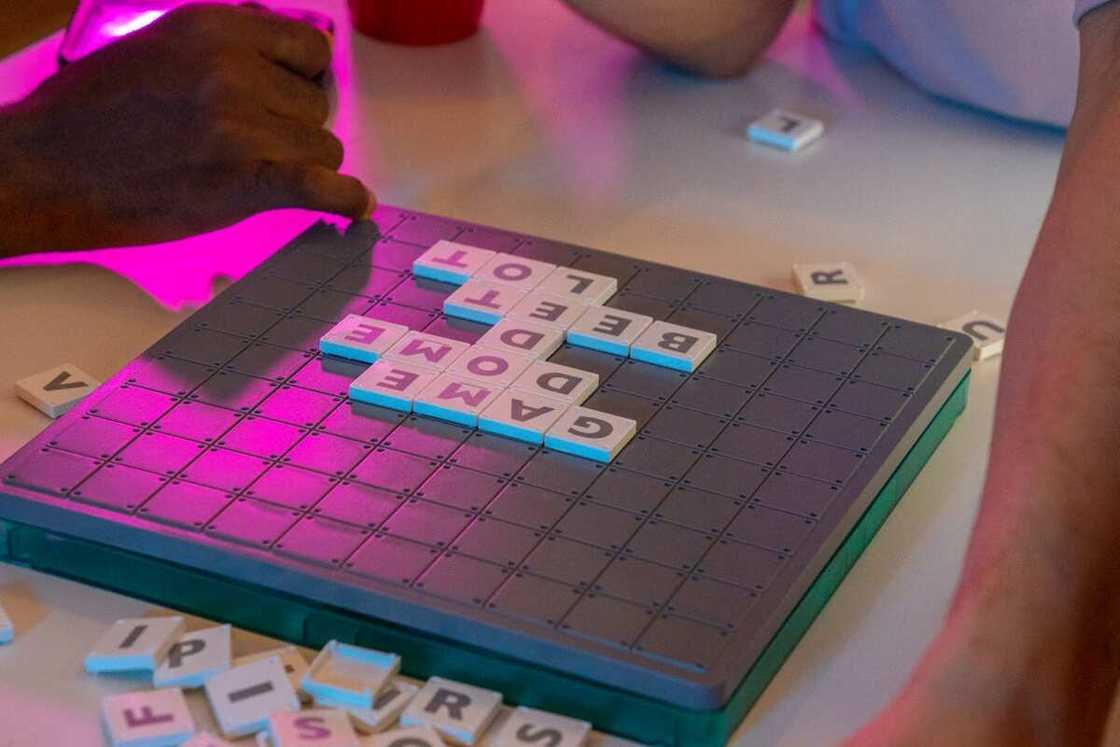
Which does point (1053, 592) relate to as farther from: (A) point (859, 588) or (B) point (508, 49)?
(B) point (508, 49)

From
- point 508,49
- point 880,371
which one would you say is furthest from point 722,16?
point 880,371

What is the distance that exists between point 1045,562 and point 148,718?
37 cm

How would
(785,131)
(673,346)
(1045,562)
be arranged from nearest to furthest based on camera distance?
(1045,562) → (673,346) → (785,131)

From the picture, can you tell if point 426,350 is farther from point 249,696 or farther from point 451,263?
point 249,696

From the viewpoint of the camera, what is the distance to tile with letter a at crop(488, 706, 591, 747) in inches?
28.0

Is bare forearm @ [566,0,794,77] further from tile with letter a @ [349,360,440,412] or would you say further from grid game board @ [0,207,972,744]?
tile with letter a @ [349,360,440,412]

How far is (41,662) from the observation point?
76 centimetres

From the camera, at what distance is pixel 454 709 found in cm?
73

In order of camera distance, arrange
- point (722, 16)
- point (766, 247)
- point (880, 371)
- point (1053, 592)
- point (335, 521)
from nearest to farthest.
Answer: point (1053, 592), point (335, 521), point (880, 371), point (766, 247), point (722, 16)

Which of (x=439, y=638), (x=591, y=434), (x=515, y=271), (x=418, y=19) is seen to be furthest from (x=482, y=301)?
(x=418, y=19)

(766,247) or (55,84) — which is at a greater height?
(55,84)

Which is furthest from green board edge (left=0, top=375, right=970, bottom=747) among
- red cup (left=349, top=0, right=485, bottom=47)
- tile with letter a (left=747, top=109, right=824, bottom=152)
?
red cup (left=349, top=0, right=485, bottom=47)

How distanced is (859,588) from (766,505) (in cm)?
6

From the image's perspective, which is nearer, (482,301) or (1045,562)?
(1045,562)
